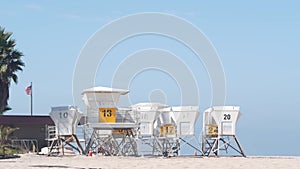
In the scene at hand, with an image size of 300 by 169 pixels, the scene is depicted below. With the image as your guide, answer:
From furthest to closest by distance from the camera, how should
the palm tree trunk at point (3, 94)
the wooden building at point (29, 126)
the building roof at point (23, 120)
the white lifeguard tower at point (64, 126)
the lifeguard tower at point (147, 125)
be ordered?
the palm tree trunk at point (3, 94) → the wooden building at point (29, 126) → the building roof at point (23, 120) → the lifeguard tower at point (147, 125) → the white lifeguard tower at point (64, 126)

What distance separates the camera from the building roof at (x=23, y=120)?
4700 centimetres

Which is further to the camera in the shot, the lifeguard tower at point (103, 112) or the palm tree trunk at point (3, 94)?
the palm tree trunk at point (3, 94)

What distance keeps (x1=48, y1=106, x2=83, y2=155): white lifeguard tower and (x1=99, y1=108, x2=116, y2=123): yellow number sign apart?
4.93 feet

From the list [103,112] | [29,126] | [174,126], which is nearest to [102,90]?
[103,112]

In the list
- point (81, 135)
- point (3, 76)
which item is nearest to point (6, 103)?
point (3, 76)

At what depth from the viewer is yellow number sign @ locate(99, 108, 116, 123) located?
39.4 metres

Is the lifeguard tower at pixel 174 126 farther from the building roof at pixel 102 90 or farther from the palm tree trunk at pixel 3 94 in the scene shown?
the palm tree trunk at pixel 3 94

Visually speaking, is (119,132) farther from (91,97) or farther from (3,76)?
(3,76)

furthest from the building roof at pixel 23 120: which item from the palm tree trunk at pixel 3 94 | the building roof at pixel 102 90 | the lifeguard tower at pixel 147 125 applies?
the building roof at pixel 102 90

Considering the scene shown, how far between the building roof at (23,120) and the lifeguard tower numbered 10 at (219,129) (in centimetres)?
1219

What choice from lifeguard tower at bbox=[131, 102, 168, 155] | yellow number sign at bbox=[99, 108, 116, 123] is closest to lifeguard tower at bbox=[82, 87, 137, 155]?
yellow number sign at bbox=[99, 108, 116, 123]

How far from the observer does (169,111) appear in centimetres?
4206

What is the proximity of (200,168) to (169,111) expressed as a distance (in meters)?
12.9

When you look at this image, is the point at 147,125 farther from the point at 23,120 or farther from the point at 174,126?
the point at 23,120
